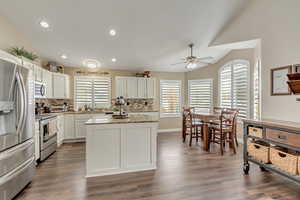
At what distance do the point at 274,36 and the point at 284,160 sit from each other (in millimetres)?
2237

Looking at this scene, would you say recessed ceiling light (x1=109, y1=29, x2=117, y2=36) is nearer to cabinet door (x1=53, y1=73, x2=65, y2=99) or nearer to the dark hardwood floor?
cabinet door (x1=53, y1=73, x2=65, y2=99)

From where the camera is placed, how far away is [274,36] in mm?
3113

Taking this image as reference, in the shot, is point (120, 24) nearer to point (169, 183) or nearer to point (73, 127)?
point (169, 183)

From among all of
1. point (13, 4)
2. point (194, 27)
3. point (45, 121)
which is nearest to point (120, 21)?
point (194, 27)

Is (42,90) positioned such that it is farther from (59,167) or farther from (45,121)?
(59,167)

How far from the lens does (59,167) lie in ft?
11.0

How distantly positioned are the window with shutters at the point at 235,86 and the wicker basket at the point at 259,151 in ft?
6.73

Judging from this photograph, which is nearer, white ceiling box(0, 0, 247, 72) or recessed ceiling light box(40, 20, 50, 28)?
white ceiling box(0, 0, 247, 72)

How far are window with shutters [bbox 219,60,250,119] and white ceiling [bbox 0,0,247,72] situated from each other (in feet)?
2.77

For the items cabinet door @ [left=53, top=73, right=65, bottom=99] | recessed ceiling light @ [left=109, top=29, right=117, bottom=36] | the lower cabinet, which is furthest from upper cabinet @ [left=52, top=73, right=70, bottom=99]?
recessed ceiling light @ [left=109, top=29, right=117, bottom=36]

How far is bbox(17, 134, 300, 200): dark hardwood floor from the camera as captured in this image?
7.72 ft

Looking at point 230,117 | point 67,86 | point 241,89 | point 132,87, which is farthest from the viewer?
point 132,87

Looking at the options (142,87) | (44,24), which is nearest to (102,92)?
(142,87)

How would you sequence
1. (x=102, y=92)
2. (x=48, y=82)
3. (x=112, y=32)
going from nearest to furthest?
(x=112, y=32)
(x=48, y=82)
(x=102, y=92)
